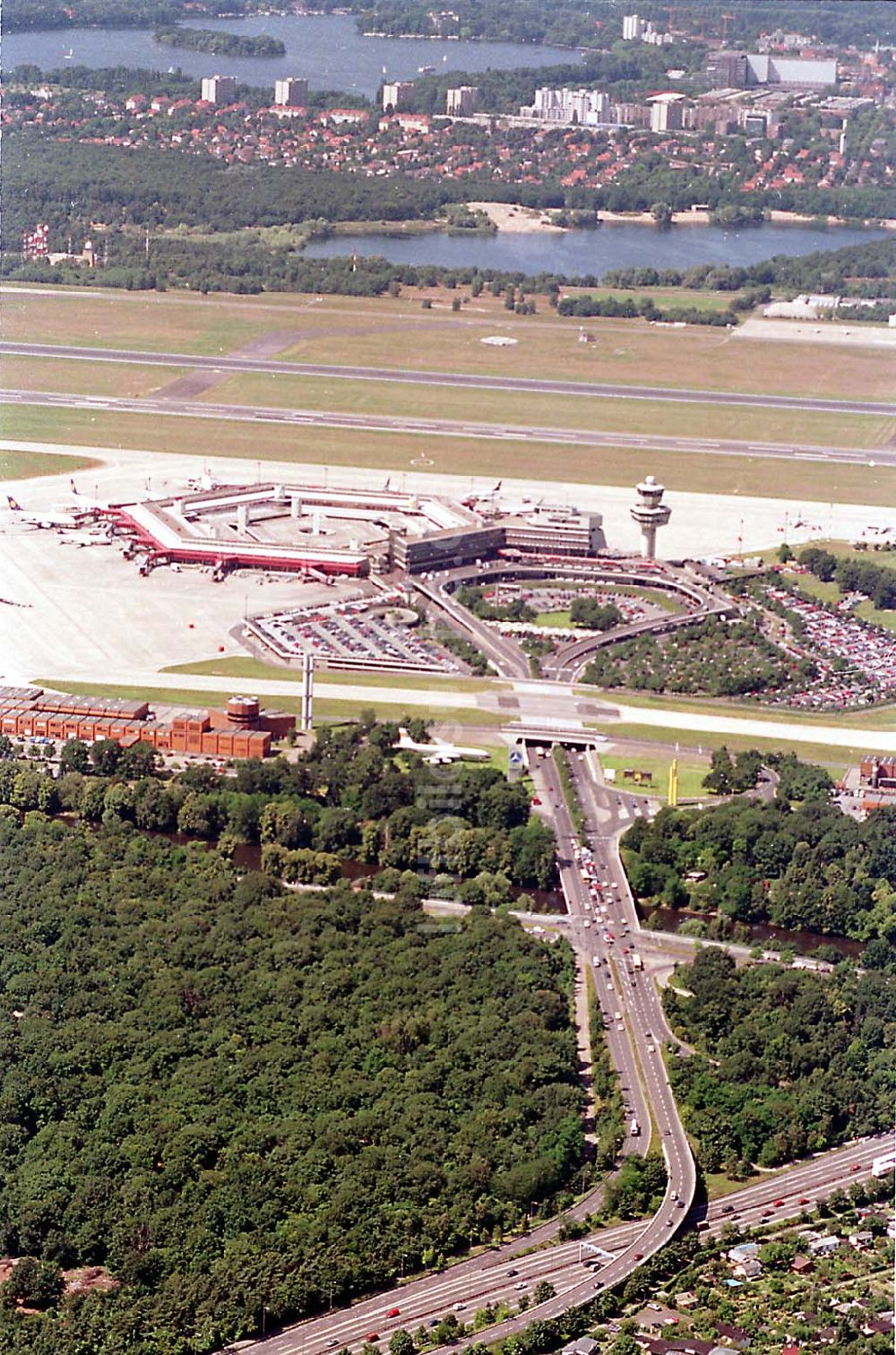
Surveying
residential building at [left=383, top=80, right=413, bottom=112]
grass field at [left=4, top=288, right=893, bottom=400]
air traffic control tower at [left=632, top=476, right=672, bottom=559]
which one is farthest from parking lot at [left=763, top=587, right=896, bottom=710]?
residential building at [left=383, top=80, right=413, bottom=112]

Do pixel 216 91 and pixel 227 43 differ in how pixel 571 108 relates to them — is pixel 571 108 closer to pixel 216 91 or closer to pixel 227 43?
pixel 216 91

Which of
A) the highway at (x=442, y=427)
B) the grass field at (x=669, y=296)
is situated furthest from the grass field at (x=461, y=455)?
the grass field at (x=669, y=296)

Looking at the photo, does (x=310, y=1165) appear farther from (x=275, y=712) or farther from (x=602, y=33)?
(x=602, y=33)

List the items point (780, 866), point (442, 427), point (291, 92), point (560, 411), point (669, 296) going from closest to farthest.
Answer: point (780, 866)
point (442, 427)
point (560, 411)
point (669, 296)
point (291, 92)

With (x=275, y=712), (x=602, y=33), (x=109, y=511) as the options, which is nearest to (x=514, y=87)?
(x=602, y=33)

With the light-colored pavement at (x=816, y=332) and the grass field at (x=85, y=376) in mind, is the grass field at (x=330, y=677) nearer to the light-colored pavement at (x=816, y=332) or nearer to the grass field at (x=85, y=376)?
the grass field at (x=85, y=376)

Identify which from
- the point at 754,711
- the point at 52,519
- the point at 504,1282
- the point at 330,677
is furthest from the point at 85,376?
the point at 504,1282
